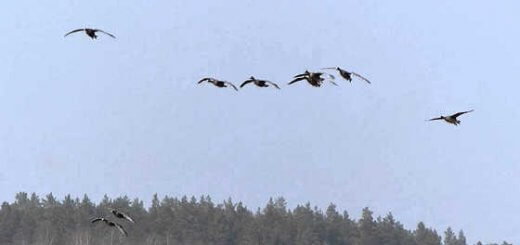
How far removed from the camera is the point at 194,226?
188 metres

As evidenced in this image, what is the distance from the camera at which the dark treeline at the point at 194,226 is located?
599ft

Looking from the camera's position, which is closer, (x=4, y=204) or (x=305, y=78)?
(x=305, y=78)

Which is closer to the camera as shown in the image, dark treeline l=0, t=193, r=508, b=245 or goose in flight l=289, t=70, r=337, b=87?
goose in flight l=289, t=70, r=337, b=87

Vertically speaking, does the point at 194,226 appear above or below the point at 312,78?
above

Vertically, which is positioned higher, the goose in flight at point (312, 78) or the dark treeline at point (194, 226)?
the dark treeline at point (194, 226)

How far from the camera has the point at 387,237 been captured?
18888 cm

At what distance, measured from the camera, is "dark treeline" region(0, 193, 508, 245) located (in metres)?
182

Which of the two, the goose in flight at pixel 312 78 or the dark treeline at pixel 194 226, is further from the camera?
the dark treeline at pixel 194 226

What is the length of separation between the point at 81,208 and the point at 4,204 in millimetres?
11175

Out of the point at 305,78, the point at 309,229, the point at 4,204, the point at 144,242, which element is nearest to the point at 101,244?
the point at 144,242

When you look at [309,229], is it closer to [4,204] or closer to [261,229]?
[261,229]

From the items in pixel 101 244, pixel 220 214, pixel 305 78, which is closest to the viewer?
pixel 305 78

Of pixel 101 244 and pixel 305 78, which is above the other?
pixel 101 244

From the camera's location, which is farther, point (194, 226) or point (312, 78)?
point (194, 226)
